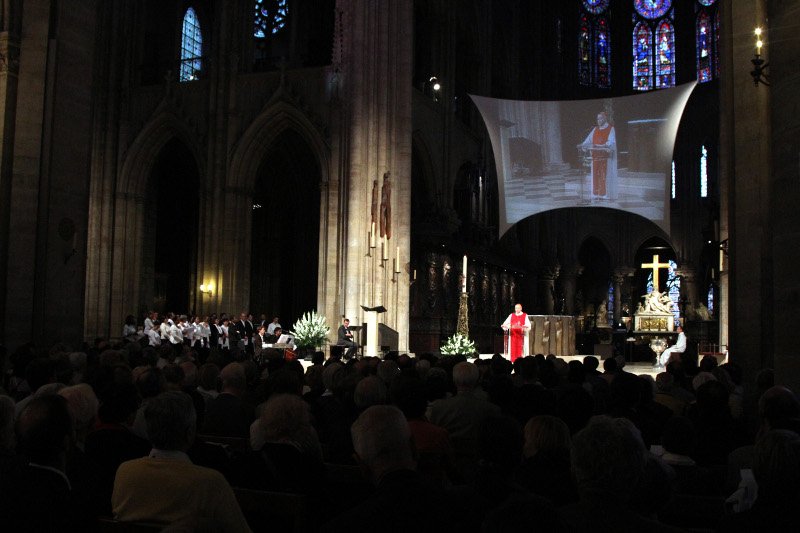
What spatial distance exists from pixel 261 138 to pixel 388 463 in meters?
24.7

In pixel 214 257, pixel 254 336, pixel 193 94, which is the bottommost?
pixel 254 336

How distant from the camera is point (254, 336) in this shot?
22.8 metres

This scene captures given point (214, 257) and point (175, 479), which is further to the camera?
point (214, 257)

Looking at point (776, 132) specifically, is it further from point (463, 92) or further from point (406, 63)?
point (463, 92)

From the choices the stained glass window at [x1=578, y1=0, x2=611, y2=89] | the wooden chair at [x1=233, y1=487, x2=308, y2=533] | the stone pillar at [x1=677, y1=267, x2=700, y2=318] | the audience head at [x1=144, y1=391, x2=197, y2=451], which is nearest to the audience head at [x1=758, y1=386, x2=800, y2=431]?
the wooden chair at [x1=233, y1=487, x2=308, y2=533]

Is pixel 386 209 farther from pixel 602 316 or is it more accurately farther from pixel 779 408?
pixel 602 316

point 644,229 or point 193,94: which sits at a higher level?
point 193,94

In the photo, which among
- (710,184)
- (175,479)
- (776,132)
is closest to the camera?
(175,479)

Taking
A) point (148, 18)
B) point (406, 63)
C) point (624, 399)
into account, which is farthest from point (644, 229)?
point (624, 399)

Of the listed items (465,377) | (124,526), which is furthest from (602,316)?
(124,526)

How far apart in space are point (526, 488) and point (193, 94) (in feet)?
86.8

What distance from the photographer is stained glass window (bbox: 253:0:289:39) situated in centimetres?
3344

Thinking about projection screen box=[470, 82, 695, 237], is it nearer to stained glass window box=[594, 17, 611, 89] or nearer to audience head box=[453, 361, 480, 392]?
audience head box=[453, 361, 480, 392]

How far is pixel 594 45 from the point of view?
147 feet
